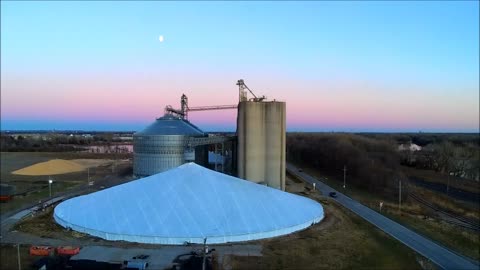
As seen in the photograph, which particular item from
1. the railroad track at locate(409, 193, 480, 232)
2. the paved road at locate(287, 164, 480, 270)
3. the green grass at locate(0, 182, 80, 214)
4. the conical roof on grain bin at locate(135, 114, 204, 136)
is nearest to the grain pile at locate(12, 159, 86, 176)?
the green grass at locate(0, 182, 80, 214)

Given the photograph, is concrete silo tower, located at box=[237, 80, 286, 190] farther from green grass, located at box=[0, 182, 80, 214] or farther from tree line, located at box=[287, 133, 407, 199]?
green grass, located at box=[0, 182, 80, 214]

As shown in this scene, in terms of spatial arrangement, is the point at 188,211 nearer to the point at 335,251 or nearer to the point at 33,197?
the point at 335,251

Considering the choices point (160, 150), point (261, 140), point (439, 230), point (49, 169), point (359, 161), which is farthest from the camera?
point (359, 161)

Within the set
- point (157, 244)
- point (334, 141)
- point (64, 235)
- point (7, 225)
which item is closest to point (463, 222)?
point (157, 244)

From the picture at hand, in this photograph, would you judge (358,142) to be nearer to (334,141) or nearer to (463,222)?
(334,141)

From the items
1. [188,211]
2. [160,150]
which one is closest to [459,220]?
[188,211]

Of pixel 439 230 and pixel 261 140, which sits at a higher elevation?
pixel 261 140

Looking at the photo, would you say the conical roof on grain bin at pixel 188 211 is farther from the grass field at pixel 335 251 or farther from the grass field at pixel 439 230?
the grass field at pixel 439 230

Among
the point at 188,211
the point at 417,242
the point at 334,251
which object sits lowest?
the point at 417,242
